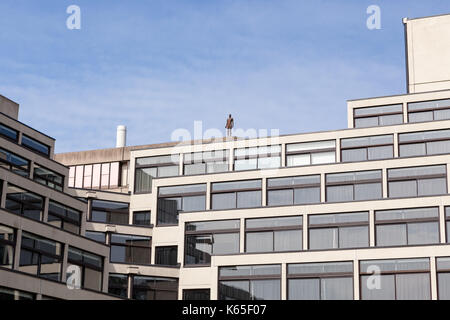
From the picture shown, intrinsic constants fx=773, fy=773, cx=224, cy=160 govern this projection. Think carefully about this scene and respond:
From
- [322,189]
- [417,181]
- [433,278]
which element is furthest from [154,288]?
[433,278]

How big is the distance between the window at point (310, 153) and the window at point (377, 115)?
237 inches

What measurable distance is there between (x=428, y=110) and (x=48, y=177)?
29.7m

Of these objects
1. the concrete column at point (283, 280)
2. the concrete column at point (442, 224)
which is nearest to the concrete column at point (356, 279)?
the concrete column at point (283, 280)

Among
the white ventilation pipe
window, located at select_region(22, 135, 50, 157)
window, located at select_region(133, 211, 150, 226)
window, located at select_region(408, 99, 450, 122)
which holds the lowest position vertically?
window, located at select_region(133, 211, 150, 226)

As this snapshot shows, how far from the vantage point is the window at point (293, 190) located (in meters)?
53.1

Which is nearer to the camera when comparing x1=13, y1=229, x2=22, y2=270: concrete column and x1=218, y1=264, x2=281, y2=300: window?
x1=13, y1=229, x2=22, y2=270: concrete column

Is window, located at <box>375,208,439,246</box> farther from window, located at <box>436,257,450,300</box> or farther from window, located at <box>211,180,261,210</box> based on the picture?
window, located at <box>211,180,261,210</box>

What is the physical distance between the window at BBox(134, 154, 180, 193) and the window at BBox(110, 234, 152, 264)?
5211mm

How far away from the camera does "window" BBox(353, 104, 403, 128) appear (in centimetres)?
6147

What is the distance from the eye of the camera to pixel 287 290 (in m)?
46.2

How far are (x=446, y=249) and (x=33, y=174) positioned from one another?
2510 centimetres

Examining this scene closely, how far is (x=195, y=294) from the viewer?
52.4 m

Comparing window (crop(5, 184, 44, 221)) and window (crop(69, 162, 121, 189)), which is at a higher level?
window (crop(69, 162, 121, 189))

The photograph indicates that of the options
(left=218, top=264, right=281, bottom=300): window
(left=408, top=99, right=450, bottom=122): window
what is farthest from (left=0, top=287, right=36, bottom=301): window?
(left=408, top=99, right=450, bottom=122): window
